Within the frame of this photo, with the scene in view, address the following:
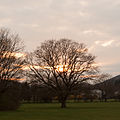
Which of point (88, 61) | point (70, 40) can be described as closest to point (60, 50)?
point (70, 40)

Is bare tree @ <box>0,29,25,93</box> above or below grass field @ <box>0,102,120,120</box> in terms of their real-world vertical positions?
above

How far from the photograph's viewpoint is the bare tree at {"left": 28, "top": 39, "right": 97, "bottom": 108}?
170 feet

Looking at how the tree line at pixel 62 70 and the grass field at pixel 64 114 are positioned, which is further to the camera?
the tree line at pixel 62 70

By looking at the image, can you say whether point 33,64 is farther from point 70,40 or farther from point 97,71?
point 97,71

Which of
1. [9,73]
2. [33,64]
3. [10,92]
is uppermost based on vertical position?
[33,64]

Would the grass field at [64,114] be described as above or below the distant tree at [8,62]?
below

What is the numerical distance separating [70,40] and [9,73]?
59.8 ft

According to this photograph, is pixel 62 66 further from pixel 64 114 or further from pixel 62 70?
pixel 64 114

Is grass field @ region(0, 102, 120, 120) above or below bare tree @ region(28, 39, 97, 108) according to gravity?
below

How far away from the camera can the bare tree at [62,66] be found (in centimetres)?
5188

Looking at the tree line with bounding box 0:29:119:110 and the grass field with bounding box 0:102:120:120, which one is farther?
the tree line with bounding box 0:29:119:110

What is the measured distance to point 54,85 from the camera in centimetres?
5284

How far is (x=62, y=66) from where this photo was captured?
5275cm

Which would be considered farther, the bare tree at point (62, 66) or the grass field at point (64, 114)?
the bare tree at point (62, 66)
